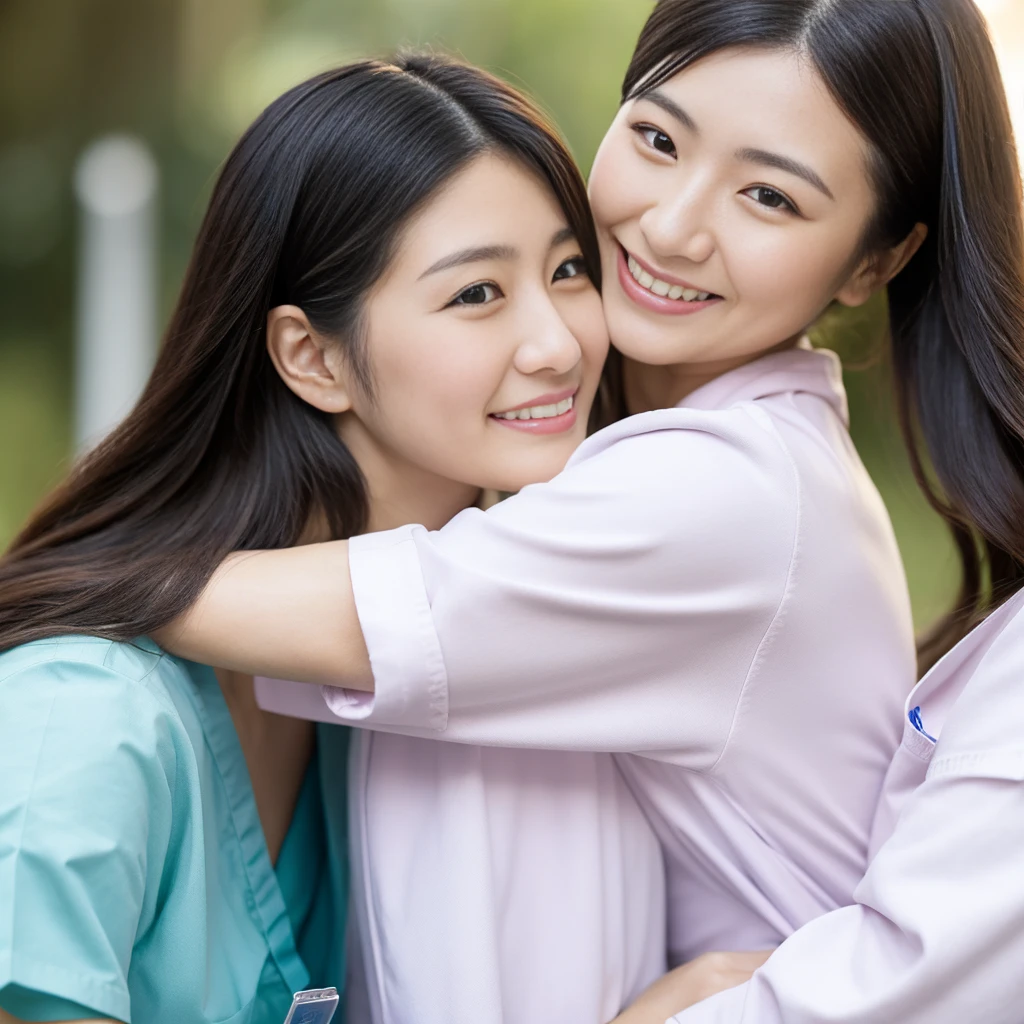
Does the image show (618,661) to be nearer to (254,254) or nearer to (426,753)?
(426,753)

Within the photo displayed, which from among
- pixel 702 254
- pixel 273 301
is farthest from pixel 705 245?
pixel 273 301

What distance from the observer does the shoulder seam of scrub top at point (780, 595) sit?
47.5 inches

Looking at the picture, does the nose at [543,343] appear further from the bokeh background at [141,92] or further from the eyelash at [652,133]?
the bokeh background at [141,92]

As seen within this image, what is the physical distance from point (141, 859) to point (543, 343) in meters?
0.69

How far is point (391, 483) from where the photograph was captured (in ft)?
5.01

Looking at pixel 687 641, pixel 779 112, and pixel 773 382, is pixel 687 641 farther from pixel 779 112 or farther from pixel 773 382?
pixel 779 112

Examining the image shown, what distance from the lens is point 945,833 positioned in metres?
1.05

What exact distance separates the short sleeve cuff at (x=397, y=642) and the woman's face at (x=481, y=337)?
9.5 inches

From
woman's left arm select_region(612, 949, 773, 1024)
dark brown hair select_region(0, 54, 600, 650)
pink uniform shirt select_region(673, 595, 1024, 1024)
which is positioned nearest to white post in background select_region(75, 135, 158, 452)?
dark brown hair select_region(0, 54, 600, 650)

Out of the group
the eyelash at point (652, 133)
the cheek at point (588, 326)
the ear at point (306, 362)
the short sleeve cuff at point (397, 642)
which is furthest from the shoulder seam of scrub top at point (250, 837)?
the eyelash at point (652, 133)

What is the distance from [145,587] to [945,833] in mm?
802

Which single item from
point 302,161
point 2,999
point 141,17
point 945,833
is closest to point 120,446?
point 302,161

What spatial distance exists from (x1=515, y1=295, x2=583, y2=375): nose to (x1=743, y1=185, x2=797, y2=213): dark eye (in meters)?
0.25

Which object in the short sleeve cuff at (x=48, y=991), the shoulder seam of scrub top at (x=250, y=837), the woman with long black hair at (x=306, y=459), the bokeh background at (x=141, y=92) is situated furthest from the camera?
the bokeh background at (x=141, y=92)
